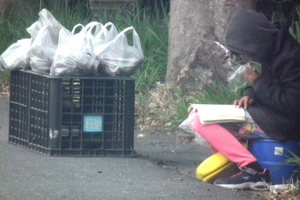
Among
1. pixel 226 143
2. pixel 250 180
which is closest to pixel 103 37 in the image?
pixel 226 143

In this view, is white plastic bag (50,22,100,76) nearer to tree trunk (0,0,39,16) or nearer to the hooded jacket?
the hooded jacket

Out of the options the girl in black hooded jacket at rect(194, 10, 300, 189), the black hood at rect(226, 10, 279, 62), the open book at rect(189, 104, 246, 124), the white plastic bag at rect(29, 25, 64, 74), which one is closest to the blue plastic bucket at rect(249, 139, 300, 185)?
the girl in black hooded jacket at rect(194, 10, 300, 189)

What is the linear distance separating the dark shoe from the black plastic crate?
118cm

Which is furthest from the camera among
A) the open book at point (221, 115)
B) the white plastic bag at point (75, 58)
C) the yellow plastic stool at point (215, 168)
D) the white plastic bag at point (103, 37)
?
the white plastic bag at point (103, 37)

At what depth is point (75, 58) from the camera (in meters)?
6.59

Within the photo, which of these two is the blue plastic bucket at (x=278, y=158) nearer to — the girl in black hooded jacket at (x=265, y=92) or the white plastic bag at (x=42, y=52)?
the girl in black hooded jacket at (x=265, y=92)

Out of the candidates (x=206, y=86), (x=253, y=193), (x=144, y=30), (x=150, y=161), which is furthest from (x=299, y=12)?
(x=253, y=193)

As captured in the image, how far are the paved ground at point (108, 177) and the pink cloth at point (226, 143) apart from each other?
0.21m

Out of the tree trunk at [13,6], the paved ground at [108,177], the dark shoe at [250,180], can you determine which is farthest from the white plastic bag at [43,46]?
the tree trunk at [13,6]

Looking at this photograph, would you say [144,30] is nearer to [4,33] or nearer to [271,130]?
[4,33]

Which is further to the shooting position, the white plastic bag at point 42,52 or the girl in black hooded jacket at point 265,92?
the white plastic bag at point 42,52

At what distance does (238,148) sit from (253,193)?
307mm

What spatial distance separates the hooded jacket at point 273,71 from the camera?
5746mm

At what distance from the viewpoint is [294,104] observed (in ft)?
18.8
